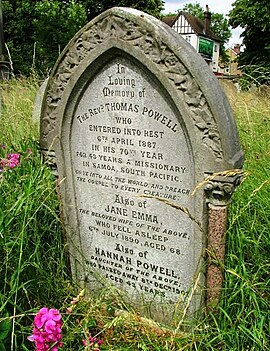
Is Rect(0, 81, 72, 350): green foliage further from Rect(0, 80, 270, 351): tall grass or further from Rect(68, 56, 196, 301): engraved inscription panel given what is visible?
Rect(68, 56, 196, 301): engraved inscription panel

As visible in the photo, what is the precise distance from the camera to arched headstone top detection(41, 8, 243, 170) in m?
1.92

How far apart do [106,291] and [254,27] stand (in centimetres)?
2031

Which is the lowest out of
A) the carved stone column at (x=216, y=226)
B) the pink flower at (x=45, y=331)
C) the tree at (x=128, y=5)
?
the pink flower at (x=45, y=331)

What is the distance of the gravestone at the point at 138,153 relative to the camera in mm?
1961

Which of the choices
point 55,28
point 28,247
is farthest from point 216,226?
point 55,28

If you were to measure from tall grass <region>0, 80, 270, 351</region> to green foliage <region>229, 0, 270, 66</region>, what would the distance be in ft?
59.8

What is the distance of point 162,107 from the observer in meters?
2.09

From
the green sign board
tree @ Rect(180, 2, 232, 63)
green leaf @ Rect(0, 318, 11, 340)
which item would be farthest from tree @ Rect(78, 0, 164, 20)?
tree @ Rect(180, 2, 232, 63)

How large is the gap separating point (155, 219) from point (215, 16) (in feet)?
173

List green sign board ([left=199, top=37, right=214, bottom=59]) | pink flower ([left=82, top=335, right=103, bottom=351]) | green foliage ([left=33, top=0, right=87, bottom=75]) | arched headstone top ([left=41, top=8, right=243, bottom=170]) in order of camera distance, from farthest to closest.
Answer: green sign board ([left=199, top=37, right=214, bottom=59]) → green foliage ([left=33, top=0, right=87, bottom=75]) → pink flower ([left=82, top=335, right=103, bottom=351]) → arched headstone top ([left=41, top=8, right=243, bottom=170])

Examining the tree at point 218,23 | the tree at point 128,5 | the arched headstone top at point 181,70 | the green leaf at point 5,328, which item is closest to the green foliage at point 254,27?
the tree at point 128,5

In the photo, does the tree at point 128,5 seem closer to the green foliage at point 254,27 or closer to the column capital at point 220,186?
the green foliage at point 254,27

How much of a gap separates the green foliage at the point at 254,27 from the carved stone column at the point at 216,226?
60.7 ft

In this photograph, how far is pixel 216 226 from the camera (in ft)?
6.84
